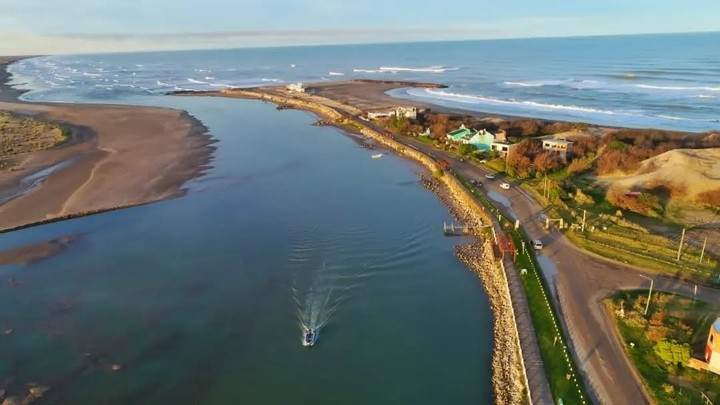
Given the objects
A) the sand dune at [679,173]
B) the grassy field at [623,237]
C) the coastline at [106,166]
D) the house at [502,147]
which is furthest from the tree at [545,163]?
the coastline at [106,166]

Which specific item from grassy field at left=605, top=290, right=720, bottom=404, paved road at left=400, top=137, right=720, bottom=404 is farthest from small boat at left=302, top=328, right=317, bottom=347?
grassy field at left=605, top=290, right=720, bottom=404

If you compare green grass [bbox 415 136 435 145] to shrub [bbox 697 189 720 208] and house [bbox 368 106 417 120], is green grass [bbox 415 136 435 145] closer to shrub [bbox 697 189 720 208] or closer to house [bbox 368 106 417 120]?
house [bbox 368 106 417 120]

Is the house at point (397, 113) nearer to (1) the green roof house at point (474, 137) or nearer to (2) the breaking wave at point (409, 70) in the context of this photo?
(1) the green roof house at point (474, 137)

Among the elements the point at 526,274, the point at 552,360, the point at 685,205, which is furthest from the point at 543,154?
the point at 552,360

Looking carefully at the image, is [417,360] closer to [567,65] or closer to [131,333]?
[131,333]

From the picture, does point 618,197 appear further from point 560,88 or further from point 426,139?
point 560,88

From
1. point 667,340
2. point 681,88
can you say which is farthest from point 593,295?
point 681,88
